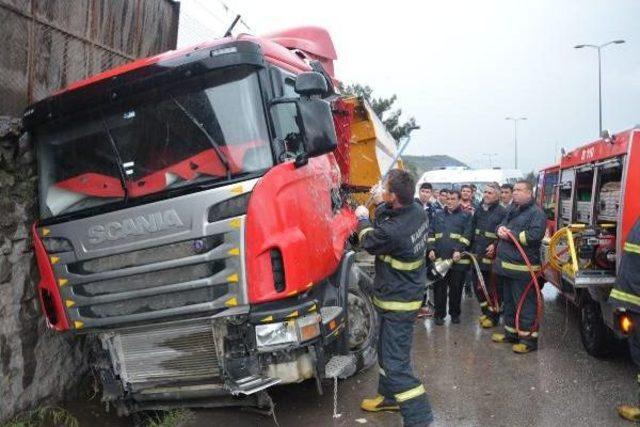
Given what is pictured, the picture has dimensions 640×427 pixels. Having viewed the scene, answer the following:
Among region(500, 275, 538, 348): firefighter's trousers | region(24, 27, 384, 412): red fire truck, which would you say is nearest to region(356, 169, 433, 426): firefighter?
region(24, 27, 384, 412): red fire truck

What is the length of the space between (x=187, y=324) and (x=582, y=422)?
293 centimetres

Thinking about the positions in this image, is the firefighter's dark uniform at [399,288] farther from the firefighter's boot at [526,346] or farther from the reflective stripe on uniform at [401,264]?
the firefighter's boot at [526,346]

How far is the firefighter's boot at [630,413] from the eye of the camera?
13.6 feet

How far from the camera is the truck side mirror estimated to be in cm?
379

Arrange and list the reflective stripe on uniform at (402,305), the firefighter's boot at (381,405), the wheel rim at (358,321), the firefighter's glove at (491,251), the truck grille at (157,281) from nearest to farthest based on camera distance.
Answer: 1. the truck grille at (157,281)
2. the reflective stripe on uniform at (402,305)
3. the firefighter's boot at (381,405)
4. the wheel rim at (358,321)
5. the firefighter's glove at (491,251)

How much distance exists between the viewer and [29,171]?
4.50 metres

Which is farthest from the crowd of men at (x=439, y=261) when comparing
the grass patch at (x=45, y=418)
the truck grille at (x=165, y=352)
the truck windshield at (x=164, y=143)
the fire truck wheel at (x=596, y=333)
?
the grass patch at (x=45, y=418)

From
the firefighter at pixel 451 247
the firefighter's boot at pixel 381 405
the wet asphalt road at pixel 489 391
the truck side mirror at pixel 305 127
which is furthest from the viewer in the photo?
the firefighter at pixel 451 247

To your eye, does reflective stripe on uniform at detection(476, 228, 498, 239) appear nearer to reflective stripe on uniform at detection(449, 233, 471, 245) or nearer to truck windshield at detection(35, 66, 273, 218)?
reflective stripe on uniform at detection(449, 233, 471, 245)

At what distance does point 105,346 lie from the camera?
3.99m

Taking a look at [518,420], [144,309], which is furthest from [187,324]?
[518,420]

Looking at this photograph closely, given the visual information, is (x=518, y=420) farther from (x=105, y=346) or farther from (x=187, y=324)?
(x=105, y=346)

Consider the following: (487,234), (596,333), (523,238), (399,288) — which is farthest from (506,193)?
(399,288)

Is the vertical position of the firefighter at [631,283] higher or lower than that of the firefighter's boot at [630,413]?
higher
